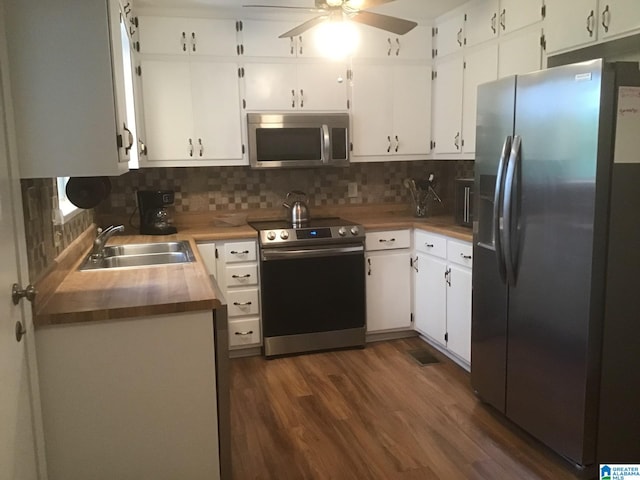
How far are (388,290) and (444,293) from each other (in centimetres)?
51

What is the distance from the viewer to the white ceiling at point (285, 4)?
11.5ft

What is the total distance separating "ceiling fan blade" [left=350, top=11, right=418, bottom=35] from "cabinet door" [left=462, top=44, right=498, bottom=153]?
94cm

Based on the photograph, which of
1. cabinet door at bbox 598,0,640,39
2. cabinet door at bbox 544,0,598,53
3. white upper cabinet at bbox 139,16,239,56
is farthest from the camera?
white upper cabinet at bbox 139,16,239,56

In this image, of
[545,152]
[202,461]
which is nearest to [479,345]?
[545,152]

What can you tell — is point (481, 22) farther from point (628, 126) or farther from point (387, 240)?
point (628, 126)

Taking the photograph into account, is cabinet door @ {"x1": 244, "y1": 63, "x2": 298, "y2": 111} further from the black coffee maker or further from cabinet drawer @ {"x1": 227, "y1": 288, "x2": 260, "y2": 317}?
cabinet drawer @ {"x1": 227, "y1": 288, "x2": 260, "y2": 317}

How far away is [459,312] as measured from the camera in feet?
11.5

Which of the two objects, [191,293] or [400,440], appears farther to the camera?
[400,440]

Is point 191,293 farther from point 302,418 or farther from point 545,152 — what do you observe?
point 545,152

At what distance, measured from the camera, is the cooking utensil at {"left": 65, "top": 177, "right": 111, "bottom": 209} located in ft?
8.33

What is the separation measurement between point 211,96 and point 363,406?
233cm

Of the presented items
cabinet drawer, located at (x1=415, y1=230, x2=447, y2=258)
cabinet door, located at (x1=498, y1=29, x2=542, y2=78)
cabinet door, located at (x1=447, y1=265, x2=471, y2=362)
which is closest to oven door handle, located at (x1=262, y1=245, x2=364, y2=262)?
cabinet drawer, located at (x1=415, y1=230, x2=447, y2=258)

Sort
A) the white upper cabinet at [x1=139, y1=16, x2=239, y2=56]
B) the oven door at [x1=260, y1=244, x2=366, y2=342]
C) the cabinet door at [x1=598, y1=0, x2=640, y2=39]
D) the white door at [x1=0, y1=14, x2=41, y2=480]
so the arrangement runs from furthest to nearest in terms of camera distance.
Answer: the oven door at [x1=260, y1=244, x2=366, y2=342] → the white upper cabinet at [x1=139, y1=16, x2=239, y2=56] → the cabinet door at [x1=598, y1=0, x2=640, y2=39] → the white door at [x1=0, y1=14, x2=41, y2=480]

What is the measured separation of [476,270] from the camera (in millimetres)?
2955
